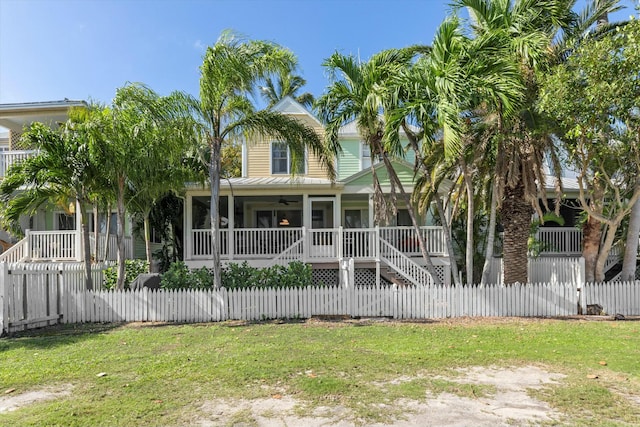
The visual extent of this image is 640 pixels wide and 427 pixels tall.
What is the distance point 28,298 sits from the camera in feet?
30.3

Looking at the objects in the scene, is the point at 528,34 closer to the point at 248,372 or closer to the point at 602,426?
the point at 602,426

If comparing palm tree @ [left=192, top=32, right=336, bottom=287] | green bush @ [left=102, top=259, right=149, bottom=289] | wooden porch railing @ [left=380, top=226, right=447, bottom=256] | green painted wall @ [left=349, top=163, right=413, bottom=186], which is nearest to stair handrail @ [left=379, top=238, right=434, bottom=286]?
wooden porch railing @ [left=380, top=226, right=447, bottom=256]

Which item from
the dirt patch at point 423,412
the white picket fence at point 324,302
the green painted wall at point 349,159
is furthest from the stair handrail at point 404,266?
the dirt patch at point 423,412

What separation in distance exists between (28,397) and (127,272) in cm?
1012

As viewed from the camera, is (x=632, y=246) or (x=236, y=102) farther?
(x=632, y=246)

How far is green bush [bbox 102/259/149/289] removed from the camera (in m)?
12.6

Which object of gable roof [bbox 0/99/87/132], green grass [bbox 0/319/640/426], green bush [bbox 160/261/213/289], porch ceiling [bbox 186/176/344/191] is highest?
gable roof [bbox 0/99/87/132]

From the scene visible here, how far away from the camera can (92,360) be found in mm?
6629

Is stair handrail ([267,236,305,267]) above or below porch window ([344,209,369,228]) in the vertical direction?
below

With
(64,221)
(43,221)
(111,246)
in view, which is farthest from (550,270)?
(43,221)

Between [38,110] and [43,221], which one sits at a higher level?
[38,110]

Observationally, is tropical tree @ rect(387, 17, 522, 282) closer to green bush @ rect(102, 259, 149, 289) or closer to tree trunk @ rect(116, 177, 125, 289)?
tree trunk @ rect(116, 177, 125, 289)

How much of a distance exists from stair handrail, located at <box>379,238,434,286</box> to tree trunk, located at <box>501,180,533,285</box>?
231 cm

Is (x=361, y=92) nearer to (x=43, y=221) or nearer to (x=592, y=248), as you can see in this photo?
(x=592, y=248)
